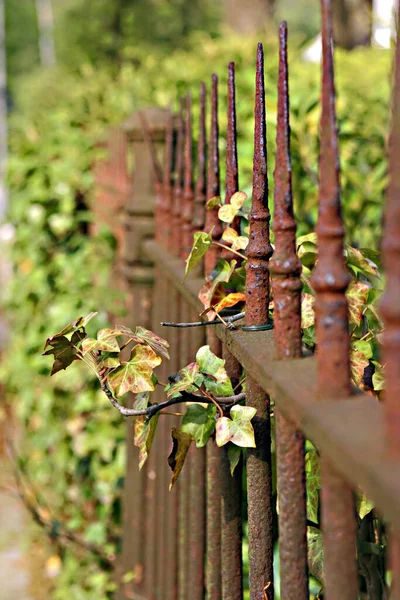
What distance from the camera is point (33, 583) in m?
3.56

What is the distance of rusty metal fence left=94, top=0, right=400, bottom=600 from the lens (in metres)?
0.65

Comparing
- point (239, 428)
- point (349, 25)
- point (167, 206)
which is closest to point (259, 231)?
point (239, 428)

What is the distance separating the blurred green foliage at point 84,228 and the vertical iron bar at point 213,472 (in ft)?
3.05

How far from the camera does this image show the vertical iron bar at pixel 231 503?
124 centimetres

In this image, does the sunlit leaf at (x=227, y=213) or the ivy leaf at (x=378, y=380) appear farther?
the sunlit leaf at (x=227, y=213)

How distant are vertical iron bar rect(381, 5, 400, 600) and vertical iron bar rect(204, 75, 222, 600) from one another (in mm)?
679

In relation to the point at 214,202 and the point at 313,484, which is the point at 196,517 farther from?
the point at 214,202

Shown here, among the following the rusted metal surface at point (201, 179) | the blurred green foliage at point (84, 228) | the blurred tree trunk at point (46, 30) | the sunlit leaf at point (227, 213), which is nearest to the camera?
the sunlit leaf at point (227, 213)

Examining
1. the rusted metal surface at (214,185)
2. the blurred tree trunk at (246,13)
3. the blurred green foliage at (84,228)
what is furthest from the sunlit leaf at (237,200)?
the blurred tree trunk at (246,13)

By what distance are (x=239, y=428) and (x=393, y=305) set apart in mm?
495

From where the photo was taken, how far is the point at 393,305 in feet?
2.03

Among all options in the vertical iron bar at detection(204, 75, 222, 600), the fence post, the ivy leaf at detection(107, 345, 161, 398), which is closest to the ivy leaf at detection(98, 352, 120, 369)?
the ivy leaf at detection(107, 345, 161, 398)

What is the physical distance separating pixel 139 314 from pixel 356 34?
11519 mm

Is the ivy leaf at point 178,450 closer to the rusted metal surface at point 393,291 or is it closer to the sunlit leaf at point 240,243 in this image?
the sunlit leaf at point 240,243
